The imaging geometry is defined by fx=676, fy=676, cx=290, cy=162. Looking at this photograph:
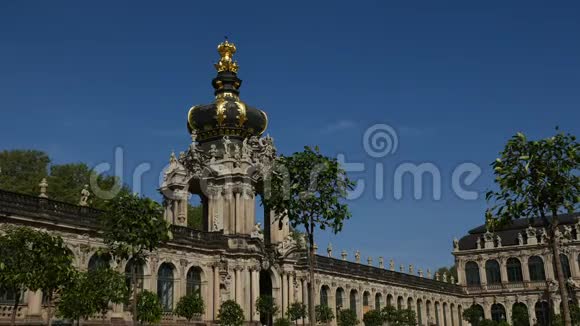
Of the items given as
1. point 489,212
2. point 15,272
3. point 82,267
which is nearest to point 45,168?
point 82,267

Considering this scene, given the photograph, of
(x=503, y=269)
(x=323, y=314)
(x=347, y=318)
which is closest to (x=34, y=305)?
(x=323, y=314)

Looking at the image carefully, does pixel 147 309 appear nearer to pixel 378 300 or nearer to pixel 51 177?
pixel 51 177

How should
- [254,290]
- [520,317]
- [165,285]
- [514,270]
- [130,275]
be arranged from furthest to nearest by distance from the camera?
[514,270], [520,317], [254,290], [165,285], [130,275]

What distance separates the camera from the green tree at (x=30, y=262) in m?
27.7

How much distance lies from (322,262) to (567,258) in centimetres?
3897

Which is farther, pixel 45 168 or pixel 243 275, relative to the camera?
pixel 45 168

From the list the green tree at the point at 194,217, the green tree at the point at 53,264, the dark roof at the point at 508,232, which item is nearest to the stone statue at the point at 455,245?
the dark roof at the point at 508,232

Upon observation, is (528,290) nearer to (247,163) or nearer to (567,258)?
(567,258)

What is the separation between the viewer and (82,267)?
37.4 meters

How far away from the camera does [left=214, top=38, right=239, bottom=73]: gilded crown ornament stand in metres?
55.4

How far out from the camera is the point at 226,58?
2195 inches

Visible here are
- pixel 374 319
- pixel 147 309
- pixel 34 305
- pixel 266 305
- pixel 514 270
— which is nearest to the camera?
pixel 34 305

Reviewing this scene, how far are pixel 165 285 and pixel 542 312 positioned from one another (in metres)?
59.8

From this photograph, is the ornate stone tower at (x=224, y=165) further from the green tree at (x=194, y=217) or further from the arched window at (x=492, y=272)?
the arched window at (x=492, y=272)
